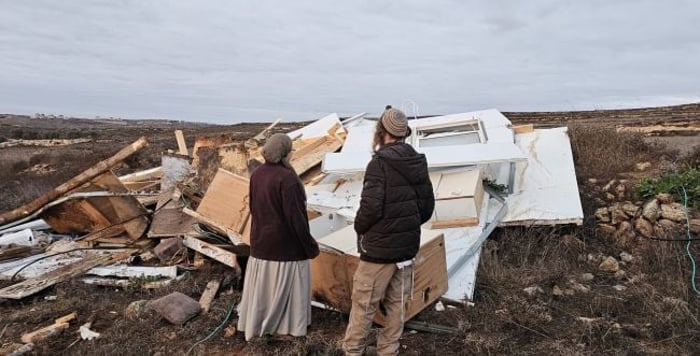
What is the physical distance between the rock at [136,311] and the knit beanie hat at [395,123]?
9.33 ft

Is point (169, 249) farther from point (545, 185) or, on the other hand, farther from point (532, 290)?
point (545, 185)

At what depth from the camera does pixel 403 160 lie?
292 cm

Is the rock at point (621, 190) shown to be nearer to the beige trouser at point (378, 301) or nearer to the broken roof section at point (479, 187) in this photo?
the broken roof section at point (479, 187)

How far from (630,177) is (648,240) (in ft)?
5.26

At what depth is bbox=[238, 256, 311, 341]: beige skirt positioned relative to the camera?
3.49 m

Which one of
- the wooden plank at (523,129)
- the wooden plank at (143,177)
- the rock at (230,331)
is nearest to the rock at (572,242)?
the wooden plank at (523,129)

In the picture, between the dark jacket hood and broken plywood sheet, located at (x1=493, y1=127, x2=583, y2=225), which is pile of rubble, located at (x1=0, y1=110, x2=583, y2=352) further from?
the dark jacket hood

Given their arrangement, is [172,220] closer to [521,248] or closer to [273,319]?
[273,319]

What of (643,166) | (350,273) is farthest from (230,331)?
(643,166)

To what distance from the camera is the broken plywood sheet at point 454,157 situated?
18.3ft

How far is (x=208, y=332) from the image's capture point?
3.96 m

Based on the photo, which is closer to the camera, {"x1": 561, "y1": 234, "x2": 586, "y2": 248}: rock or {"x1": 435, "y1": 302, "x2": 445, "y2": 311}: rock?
{"x1": 435, "y1": 302, "x2": 445, "y2": 311}: rock

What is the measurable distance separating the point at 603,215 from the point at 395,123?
416 cm

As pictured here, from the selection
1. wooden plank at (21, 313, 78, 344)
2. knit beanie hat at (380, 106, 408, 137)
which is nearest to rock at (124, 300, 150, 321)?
wooden plank at (21, 313, 78, 344)
